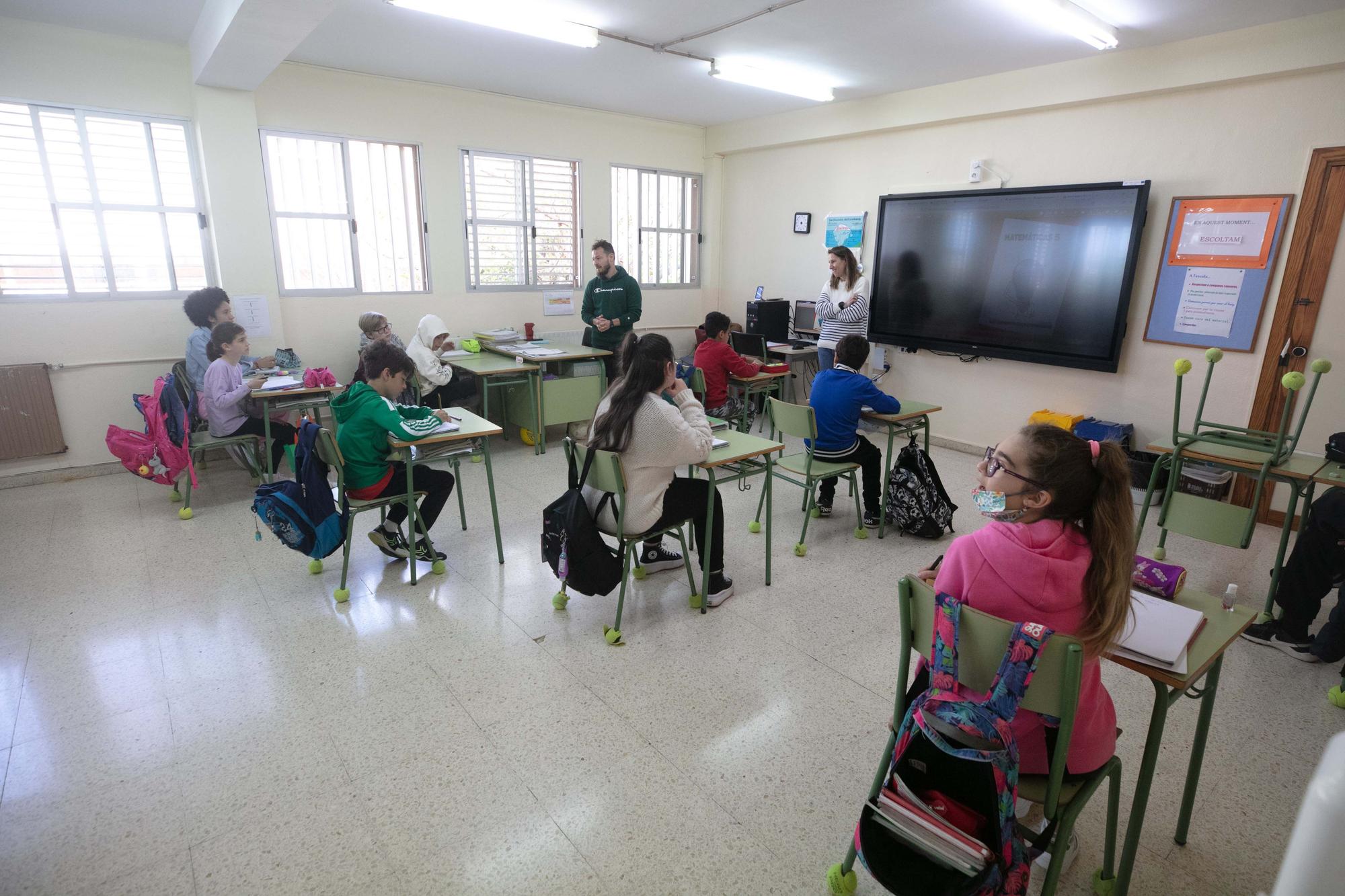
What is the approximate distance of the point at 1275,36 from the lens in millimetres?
3871

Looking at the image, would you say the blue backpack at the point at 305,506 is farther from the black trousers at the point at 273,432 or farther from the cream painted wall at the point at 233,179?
the cream painted wall at the point at 233,179

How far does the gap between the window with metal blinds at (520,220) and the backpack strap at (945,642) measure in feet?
18.2

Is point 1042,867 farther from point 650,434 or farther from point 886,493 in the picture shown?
point 886,493

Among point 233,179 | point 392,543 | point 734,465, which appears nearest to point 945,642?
point 734,465

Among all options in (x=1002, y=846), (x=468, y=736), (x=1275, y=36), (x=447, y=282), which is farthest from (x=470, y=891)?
(x=1275, y=36)

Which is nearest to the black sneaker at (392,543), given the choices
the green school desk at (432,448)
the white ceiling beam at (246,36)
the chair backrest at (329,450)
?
the green school desk at (432,448)

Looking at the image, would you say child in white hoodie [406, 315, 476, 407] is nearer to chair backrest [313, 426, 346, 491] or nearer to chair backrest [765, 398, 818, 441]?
chair backrest [313, 426, 346, 491]

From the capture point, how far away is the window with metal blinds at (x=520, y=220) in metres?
6.12

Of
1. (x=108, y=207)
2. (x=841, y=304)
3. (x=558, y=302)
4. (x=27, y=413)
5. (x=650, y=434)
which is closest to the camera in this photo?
(x=650, y=434)

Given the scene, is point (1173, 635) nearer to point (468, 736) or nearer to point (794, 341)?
point (468, 736)

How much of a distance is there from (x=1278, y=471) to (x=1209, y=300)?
2.03 m

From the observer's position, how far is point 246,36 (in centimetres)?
365

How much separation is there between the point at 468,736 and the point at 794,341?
5.22 m

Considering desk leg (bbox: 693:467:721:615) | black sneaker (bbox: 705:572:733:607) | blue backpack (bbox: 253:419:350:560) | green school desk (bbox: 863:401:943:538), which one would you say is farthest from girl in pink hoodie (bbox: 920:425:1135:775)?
blue backpack (bbox: 253:419:350:560)
